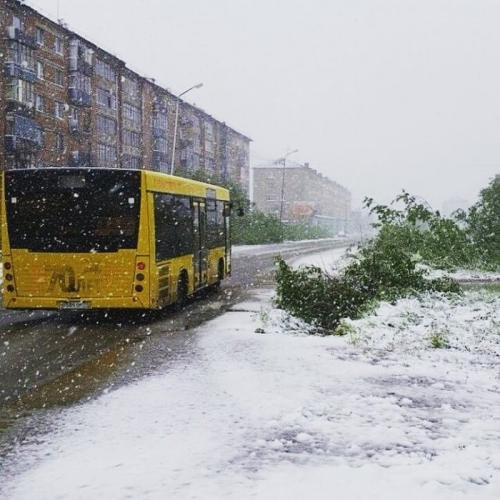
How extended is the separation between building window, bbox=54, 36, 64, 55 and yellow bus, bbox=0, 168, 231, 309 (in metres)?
38.9

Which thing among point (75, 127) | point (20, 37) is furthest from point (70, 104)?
point (20, 37)

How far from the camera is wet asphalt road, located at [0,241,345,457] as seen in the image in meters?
6.48

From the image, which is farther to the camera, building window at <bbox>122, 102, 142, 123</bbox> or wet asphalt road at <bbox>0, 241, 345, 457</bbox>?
building window at <bbox>122, 102, 142, 123</bbox>

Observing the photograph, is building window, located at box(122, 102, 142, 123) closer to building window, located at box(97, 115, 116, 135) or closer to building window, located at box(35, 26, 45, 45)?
building window, located at box(97, 115, 116, 135)

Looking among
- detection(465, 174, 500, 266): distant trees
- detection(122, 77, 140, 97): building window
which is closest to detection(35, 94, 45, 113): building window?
detection(122, 77, 140, 97): building window

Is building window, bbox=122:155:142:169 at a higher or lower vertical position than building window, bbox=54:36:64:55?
lower

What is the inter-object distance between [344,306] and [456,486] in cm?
725

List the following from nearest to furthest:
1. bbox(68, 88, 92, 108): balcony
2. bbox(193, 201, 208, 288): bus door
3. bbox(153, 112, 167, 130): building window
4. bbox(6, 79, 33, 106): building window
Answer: bbox(193, 201, 208, 288): bus door, bbox(6, 79, 33, 106): building window, bbox(68, 88, 92, 108): balcony, bbox(153, 112, 167, 130): building window

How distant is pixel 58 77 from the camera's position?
154 feet

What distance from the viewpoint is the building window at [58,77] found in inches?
1832

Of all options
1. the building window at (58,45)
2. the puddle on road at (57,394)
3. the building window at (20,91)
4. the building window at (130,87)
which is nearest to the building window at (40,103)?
the building window at (20,91)

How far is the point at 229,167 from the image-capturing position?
297 feet

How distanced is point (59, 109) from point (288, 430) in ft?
151

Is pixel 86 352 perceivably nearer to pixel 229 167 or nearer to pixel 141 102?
pixel 141 102
